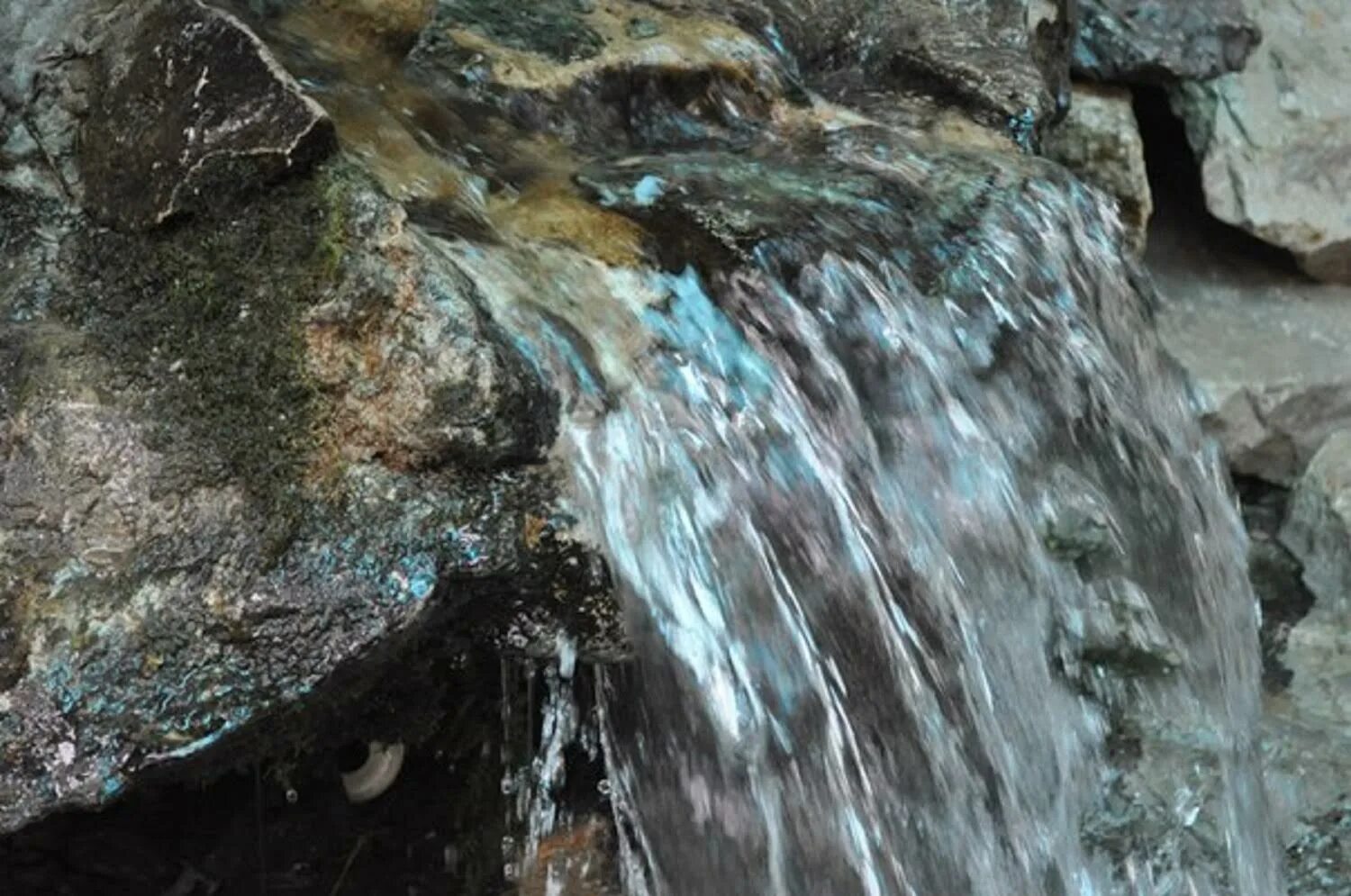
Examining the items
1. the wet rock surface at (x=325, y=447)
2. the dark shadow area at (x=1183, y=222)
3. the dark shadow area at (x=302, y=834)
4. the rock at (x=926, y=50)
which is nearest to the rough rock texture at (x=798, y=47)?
the rock at (x=926, y=50)

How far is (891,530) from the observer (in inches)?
95.8

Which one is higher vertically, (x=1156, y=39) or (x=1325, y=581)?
(x=1156, y=39)

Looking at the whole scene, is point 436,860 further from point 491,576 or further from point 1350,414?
point 1350,414

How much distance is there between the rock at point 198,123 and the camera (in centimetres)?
210

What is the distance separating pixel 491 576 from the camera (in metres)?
1.94

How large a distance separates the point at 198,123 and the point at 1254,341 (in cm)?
319

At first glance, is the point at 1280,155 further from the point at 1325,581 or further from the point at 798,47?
the point at 798,47

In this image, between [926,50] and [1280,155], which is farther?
[1280,155]

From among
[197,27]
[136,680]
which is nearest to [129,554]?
[136,680]

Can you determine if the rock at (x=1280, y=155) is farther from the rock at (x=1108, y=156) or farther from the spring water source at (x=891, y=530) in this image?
the spring water source at (x=891, y=530)

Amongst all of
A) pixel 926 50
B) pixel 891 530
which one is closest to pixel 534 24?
pixel 926 50

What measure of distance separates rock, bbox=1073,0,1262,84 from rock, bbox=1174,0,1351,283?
162 mm

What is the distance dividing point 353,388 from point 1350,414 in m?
3.29

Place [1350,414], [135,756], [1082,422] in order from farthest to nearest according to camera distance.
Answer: [1350,414] < [1082,422] < [135,756]
